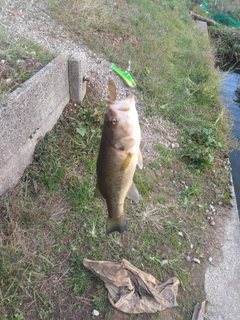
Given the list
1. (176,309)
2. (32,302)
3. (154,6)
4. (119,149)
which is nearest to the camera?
(119,149)

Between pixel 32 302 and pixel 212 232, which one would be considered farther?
pixel 212 232

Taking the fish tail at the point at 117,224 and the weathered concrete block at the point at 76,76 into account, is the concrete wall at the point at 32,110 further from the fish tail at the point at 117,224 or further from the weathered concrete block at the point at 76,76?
the fish tail at the point at 117,224

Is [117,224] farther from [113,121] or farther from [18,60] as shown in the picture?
[18,60]

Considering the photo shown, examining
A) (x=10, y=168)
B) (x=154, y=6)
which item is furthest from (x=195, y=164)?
(x=154, y=6)

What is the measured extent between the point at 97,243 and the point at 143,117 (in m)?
2.92

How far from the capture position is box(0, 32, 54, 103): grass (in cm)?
402

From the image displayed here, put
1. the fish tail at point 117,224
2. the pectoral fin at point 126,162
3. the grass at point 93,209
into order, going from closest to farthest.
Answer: the pectoral fin at point 126,162, the fish tail at point 117,224, the grass at point 93,209

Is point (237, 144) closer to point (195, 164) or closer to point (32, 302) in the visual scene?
point (195, 164)

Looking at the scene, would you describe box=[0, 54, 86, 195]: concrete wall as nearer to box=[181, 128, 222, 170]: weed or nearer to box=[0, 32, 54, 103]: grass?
box=[0, 32, 54, 103]: grass

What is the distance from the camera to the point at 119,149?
1.75 meters

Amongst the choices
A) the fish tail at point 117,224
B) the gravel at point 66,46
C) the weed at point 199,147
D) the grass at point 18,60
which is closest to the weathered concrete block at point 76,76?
the grass at point 18,60

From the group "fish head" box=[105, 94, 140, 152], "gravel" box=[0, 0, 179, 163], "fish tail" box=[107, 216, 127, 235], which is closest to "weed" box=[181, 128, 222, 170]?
"gravel" box=[0, 0, 179, 163]

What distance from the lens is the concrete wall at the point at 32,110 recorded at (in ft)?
11.8

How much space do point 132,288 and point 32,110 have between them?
95.9 inches
